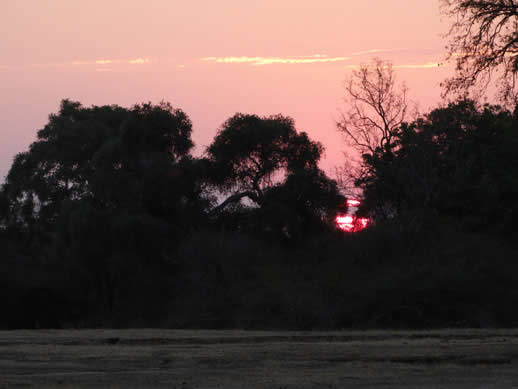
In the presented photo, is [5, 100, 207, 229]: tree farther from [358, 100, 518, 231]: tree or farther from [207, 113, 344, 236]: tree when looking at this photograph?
[358, 100, 518, 231]: tree

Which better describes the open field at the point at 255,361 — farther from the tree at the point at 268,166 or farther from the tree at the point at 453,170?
the tree at the point at 268,166

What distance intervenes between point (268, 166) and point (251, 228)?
3.09m

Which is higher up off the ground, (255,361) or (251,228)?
(251,228)

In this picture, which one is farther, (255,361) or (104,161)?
(104,161)

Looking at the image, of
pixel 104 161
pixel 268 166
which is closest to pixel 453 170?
pixel 268 166

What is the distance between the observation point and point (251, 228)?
37031mm

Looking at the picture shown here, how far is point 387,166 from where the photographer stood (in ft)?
110

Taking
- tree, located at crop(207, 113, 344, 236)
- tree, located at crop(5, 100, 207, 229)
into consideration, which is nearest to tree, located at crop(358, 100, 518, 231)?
tree, located at crop(207, 113, 344, 236)

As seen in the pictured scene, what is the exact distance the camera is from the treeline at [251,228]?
27.8 metres

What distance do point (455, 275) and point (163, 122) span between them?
16.4 meters

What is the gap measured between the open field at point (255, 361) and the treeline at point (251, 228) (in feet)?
26.8

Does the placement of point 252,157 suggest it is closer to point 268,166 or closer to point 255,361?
point 268,166

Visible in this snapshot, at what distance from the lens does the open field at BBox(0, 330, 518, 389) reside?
38.4 ft

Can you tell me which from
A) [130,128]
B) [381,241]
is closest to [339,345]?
[381,241]
